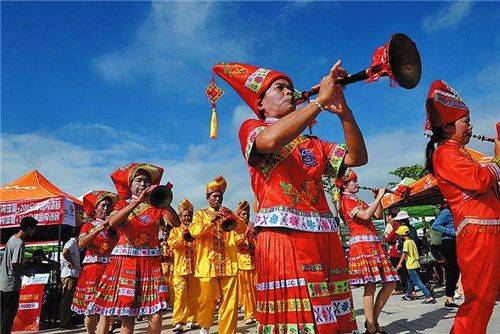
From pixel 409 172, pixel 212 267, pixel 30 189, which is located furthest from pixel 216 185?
pixel 409 172

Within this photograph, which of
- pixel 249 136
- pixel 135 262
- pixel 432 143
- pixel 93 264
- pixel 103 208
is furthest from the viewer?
pixel 93 264

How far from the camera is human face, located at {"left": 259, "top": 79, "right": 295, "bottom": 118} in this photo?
283 cm

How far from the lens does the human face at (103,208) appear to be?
6.81 m

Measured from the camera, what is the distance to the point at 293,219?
2.50 m

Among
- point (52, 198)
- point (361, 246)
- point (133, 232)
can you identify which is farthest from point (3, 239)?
point (361, 246)

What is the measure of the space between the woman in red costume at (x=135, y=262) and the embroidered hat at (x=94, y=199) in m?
1.75

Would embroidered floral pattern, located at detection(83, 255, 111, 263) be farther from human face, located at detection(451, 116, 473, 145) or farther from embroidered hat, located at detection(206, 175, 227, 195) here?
human face, located at detection(451, 116, 473, 145)

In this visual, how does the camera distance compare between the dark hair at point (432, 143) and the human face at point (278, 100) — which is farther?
the dark hair at point (432, 143)

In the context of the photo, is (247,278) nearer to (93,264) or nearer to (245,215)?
(245,215)

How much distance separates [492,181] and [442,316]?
4683mm

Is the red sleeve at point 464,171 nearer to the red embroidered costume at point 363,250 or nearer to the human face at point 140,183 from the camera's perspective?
the red embroidered costume at point 363,250

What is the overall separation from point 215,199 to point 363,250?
8.75 ft

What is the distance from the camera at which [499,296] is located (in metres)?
3.58

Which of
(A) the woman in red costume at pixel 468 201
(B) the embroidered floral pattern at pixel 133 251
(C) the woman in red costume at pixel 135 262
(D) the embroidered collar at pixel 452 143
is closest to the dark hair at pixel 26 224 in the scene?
(C) the woman in red costume at pixel 135 262
